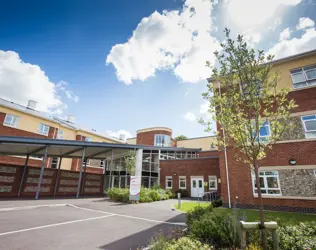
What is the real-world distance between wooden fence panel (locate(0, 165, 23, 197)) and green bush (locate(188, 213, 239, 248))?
63.2ft

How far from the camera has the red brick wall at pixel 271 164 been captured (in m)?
11.1

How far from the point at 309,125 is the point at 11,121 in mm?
30723

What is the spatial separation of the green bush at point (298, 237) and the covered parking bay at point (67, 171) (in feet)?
54.1

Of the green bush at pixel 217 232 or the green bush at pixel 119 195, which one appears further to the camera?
the green bush at pixel 119 195

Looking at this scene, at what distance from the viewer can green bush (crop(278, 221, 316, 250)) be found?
4.21 meters

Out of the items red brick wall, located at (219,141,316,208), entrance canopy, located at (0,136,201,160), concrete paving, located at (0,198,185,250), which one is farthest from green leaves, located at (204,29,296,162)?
entrance canopy, located at (0,136,201,160)

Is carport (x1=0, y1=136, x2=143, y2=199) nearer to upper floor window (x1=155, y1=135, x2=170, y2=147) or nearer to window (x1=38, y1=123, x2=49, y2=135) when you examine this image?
window (x1=38, y1=123, x2=49, y2=135)

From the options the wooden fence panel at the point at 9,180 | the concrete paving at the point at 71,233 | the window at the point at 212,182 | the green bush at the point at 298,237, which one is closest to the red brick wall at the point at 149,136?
the window at the point at 212,182

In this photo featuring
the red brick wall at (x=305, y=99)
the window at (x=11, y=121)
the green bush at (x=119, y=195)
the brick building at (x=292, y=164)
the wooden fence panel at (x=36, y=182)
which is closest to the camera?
the brick building at (x=292, y=164)

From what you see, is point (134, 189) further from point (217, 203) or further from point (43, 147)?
point (43, 147)

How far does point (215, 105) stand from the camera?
→ 572 cm

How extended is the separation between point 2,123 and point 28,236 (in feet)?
72.5

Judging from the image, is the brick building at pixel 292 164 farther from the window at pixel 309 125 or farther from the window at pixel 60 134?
the window at pixel 60 134

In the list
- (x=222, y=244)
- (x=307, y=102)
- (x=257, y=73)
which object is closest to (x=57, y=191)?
(x=222, y=244)
